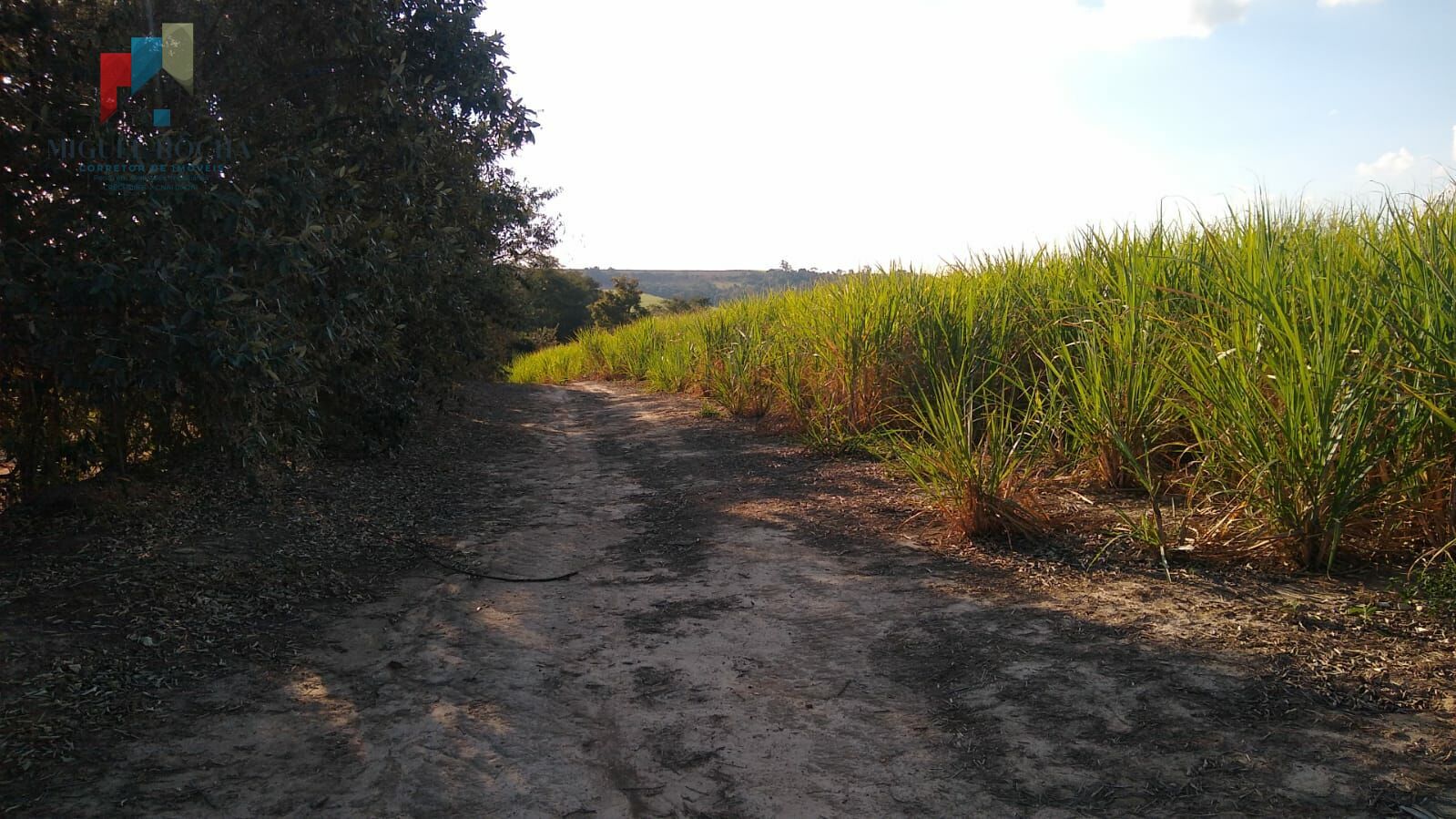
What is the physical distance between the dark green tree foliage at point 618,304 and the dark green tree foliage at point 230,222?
2434cm

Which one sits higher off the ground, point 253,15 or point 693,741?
point 253,15

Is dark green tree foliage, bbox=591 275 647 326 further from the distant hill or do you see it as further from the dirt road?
the dirt road

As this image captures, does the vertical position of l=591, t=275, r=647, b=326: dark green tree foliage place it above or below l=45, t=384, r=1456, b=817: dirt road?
above

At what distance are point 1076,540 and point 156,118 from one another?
4520 mm

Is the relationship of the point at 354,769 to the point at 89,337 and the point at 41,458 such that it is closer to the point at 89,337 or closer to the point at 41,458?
the point at 89,337

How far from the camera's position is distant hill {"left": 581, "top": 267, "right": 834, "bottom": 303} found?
1159cm

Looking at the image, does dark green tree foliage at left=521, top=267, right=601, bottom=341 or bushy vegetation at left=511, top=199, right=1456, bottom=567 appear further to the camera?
dark green tree foliage at left=521, top=267, right=601, bottom=341

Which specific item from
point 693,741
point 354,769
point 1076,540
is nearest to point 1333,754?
point 693,741

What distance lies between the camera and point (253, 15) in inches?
187

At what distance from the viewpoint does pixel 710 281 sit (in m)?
62.7

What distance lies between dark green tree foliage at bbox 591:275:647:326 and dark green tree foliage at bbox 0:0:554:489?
2434cm

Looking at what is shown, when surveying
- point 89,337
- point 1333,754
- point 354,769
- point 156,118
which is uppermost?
point 156,118

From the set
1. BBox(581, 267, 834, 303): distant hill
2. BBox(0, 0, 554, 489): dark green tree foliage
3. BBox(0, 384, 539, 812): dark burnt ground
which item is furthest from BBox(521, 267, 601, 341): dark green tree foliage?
BBox(0, 384, 539, 812): dark burnt ground

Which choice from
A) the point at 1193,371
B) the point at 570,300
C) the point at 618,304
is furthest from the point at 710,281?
the point at 1193,371
